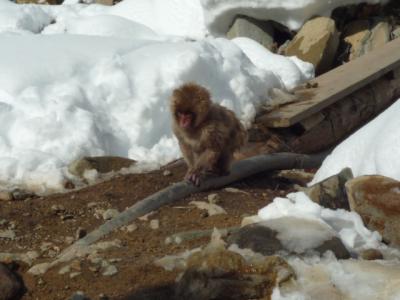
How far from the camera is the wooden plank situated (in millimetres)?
7658

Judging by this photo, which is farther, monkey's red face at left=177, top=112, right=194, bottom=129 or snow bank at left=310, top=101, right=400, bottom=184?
monkey's red face at left=177, top=112, right=194, bottom=129

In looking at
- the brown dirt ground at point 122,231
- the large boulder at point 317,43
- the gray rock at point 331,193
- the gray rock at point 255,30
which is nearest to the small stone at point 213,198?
the brown dirt ground at point 122,231

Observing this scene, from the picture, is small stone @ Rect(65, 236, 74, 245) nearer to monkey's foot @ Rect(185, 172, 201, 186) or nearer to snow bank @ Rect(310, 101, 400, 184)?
monkey's foot @ Rect(185, 172, 201, 186)

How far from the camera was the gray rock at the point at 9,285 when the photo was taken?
3834 mm

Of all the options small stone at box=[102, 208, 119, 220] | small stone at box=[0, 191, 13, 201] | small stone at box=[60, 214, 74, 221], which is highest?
small stone at box=[102, 208, 119, 220]

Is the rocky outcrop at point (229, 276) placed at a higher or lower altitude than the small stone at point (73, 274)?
higher

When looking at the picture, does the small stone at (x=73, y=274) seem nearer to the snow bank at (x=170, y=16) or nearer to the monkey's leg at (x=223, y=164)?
the monkey's leg at (x=223, y=164)

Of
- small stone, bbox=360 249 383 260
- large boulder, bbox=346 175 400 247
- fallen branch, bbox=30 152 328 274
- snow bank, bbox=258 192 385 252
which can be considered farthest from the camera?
fallen branch, bbox=30 152 328 274

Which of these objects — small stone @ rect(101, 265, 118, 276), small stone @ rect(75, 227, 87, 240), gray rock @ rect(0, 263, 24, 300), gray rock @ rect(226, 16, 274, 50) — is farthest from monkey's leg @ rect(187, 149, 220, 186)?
gray rock @ rect(226, 16, 274, 50)

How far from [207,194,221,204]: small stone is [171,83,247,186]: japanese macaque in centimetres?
19

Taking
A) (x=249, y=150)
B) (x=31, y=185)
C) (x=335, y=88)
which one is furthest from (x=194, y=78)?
Answer: (x=31, y=185)

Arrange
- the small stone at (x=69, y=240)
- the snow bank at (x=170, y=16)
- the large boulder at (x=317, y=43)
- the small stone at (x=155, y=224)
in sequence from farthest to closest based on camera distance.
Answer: the snow bank at (x=170, y=16), the large boulder at (x=317, y=43), the small stone at (x=155, y=224), the small stone at (x=69, y=240)

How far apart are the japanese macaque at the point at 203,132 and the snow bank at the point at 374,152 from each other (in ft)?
2.62

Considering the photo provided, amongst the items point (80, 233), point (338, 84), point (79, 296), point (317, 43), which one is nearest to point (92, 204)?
point (80, 233)
